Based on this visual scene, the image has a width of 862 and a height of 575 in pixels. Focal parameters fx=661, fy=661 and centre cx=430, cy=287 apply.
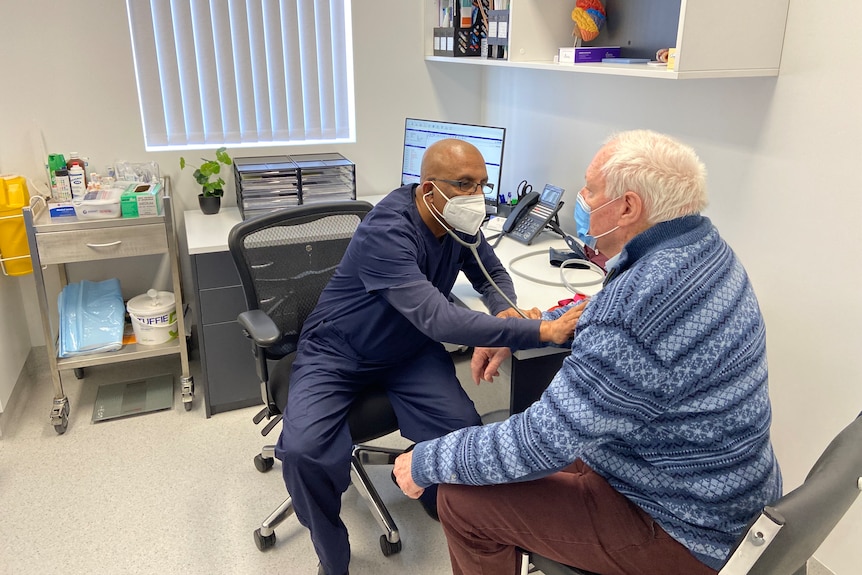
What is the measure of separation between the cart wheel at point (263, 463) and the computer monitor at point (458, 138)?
3.93 ft

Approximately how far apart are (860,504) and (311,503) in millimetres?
1391

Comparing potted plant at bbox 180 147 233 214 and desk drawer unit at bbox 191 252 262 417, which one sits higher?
potted plant at bbox 180 147 233 214

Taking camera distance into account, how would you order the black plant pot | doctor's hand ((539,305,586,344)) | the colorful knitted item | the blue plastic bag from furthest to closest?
the black plant pot, the blue plastic bag, the colorful knitted item, doctor's hand ((539,305,586,344))

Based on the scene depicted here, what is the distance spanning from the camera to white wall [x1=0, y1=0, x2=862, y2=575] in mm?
1612

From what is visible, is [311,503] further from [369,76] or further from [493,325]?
[369,76]

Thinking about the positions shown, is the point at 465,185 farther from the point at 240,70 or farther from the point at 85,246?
the point at 240,70

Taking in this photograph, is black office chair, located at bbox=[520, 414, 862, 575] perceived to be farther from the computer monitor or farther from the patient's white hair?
the computer monitor

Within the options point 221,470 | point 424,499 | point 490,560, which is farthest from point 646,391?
point 221,470

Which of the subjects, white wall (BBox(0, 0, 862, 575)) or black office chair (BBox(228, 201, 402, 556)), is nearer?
white wall (BBox(0, 0, 862, 575))

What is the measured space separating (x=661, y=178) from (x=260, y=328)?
1145mm

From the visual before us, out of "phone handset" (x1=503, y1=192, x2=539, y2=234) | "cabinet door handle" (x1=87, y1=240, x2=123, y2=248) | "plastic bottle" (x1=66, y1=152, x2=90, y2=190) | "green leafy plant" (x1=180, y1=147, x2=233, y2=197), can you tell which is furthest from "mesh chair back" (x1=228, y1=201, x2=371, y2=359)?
"plastic bottle" (x1=66, y1=152, x2=90, y2=190)

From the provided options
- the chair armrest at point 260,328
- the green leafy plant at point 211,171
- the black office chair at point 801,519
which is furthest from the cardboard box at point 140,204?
the black office chair at point 801,519

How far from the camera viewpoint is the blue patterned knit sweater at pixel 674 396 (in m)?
1.10

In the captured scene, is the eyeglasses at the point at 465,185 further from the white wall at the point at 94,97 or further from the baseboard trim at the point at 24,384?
the baseboard trim at the point at 24,384
